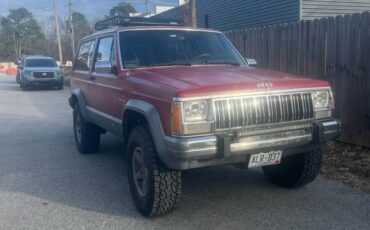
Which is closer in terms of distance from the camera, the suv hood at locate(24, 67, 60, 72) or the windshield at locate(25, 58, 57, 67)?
the suv hood at locate(24, 67, 60, 72)

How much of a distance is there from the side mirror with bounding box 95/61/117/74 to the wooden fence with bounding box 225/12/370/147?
3.97 meters

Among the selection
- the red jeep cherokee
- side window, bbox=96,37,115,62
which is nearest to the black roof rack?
side window, bbox=96,37,115,62

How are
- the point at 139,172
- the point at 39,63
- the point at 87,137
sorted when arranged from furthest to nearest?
1. the point at 39,63
2. the point at 87,137
3. the point at 139,172

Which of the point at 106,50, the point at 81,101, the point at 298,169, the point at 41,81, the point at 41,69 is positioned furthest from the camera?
the point at 41,69

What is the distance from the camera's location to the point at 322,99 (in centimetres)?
443

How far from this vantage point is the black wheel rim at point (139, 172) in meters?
4.43

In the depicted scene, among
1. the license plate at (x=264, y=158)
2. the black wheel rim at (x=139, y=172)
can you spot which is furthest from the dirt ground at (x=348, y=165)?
the black wheel rim at (x=139, y=172)

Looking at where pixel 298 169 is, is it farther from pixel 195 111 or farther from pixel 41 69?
pixel 41 69

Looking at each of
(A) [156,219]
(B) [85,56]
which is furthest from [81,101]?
(A) [156,219]

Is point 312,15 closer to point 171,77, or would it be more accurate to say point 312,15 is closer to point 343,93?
point 343,93

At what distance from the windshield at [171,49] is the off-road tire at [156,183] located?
1.21m

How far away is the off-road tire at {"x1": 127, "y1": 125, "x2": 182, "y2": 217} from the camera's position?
4.16 meters

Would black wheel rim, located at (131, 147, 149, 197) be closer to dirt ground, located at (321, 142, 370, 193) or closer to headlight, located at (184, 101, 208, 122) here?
headlight, located at (184, 101, 208, 122)

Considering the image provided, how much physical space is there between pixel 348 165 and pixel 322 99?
200cm
